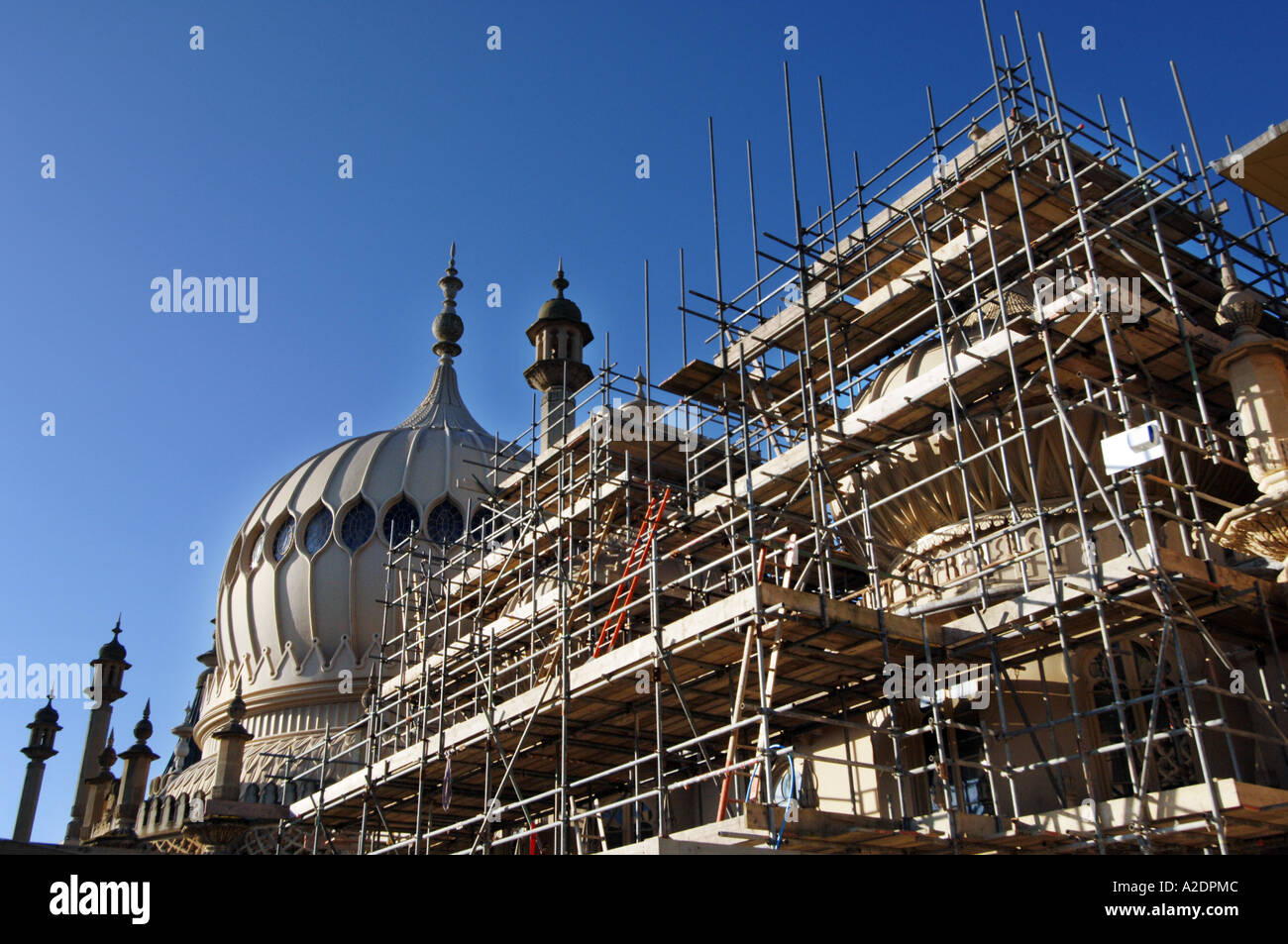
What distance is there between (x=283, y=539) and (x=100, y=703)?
8.74 metres

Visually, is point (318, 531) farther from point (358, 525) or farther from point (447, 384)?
Answer: point (447, 384)

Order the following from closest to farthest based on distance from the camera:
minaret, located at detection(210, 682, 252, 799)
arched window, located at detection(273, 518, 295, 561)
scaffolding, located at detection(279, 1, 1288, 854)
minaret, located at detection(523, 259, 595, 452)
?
scaffolding, located at detection(279, 1, 1288, 854), minaret, located at detection(210, 682, 252, 799), minaret, located at detection(523, 259, 595, 452), arched window, located at detection(273, 518, 295, 561)

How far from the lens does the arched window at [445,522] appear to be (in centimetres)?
3456

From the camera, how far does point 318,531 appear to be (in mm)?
35062

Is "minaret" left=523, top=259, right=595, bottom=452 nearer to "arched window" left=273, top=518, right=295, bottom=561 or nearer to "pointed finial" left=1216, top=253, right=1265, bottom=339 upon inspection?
"arched window" left=273, top=518, right=295, bottom=561

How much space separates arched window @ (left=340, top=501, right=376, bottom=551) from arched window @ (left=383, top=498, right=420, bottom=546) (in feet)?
1.38

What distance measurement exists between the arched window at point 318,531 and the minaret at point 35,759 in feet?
34.9

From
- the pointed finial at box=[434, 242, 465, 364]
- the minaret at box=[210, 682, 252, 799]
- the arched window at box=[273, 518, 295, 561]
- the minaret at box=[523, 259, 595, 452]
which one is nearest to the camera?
the minaret at box=[210, 682, 252, 799]

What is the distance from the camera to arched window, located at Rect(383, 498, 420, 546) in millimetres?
34375

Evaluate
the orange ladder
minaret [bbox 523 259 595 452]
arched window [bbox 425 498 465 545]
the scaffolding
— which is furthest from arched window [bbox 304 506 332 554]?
the orange ladder

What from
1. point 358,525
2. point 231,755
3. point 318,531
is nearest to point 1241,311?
point 231,755

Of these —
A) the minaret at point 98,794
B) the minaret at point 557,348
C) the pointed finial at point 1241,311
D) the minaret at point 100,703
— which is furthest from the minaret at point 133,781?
the pointed finial at point 1241,311

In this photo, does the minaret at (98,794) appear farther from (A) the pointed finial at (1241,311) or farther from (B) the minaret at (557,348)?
(A) the pointed finial at (1241,311)
